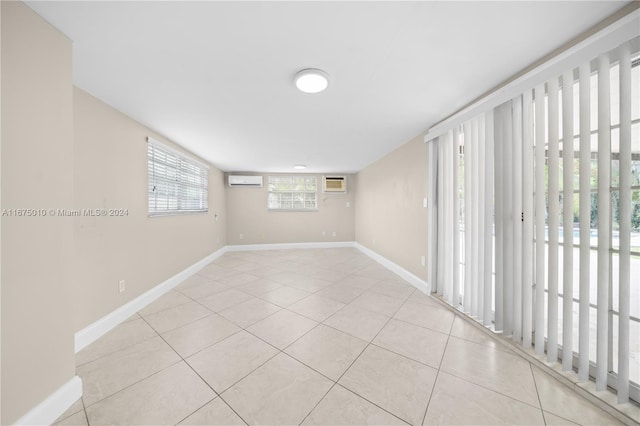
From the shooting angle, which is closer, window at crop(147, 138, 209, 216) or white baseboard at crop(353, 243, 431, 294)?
window at crop(147, 138, 209, 216)

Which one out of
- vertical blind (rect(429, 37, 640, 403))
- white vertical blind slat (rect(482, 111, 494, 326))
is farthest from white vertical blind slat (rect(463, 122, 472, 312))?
white vertical blind slat (rect(482, 111, 494, 326))

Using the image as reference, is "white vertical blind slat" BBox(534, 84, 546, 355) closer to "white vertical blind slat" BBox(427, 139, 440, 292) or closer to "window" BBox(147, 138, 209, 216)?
"white vertical blind slat" BBox(427, 139, 440, 292)

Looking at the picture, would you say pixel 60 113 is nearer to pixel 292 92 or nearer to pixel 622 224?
pixel 292 92

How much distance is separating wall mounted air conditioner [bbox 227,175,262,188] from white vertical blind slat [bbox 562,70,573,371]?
5.46 m

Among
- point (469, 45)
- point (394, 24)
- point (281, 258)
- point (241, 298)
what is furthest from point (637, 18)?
point (281, 258)

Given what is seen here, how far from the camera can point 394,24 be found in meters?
1.16

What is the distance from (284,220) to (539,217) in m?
5.20

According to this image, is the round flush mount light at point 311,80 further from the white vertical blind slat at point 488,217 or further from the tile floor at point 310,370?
the tile floor at point 310,370

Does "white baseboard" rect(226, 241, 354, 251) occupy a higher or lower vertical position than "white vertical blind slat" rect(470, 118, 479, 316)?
lower

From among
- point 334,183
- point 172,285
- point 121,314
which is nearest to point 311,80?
point 121,314

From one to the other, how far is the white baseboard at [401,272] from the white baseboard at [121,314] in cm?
348

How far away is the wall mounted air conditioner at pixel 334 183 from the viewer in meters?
6.00

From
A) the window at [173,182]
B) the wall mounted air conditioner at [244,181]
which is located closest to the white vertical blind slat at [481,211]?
the window at [173,182]

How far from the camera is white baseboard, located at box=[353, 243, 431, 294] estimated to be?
2.88 metres
